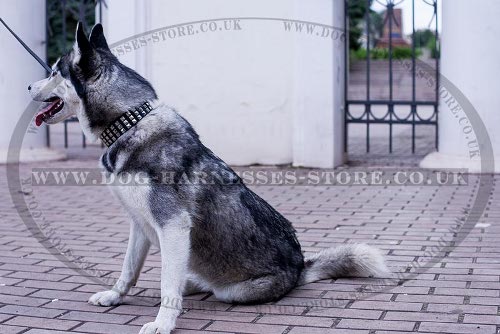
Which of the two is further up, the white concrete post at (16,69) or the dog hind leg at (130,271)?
the white concrete post at (16,69)

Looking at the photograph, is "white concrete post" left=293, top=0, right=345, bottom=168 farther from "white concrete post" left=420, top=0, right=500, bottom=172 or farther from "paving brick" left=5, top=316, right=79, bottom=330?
"paving brick" left=5, top=316, right=79, bottom=330

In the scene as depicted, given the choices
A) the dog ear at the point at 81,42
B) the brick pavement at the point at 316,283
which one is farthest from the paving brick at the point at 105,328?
the dog ear at the point at 81,42

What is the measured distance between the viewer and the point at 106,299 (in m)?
4.76

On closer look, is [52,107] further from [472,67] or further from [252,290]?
[472,67]

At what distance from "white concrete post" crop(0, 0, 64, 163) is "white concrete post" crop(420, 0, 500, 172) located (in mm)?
4859

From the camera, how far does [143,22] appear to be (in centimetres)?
995

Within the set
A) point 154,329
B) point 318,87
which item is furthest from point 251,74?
point 154,329

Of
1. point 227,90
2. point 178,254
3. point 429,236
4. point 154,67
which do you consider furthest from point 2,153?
point 178,254

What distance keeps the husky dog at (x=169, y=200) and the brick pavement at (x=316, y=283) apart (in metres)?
0.16

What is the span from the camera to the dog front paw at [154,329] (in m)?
4.13

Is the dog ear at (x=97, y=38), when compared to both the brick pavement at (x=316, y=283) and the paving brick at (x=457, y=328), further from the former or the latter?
the paving brick at (x=457, y=328)

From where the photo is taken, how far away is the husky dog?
4289 millimetres

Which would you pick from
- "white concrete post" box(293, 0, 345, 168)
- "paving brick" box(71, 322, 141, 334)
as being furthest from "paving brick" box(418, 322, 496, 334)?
"white concrete post" box(293, 0, 345, 168)

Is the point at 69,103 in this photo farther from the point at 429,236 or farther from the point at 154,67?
the point at 154,67
